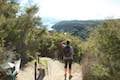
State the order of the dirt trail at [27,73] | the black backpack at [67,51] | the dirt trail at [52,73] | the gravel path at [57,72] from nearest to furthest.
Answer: the black backpack at [67,51]
the dirt trail at [27,73]
the dirt trail at [52,73]
the gravel path at [57,72]

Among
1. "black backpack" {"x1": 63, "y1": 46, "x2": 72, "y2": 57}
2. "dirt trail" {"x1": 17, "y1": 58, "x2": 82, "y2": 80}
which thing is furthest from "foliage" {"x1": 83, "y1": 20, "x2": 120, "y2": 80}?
"dirt trail" {"x1": 17, "y1": 58, "x2": 82, "y2": 80}

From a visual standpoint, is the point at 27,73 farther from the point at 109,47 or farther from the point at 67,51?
the point at 109,47

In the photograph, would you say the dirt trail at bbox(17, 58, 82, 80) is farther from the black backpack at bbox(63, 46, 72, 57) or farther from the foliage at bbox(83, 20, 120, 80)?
the foliage at bbox(83, 20, 120, 80)

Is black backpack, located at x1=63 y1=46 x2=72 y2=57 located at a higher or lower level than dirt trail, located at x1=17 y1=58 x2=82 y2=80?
higher

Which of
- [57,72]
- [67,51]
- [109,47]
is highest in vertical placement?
[109,47]

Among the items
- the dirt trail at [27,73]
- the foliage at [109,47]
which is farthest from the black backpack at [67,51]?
the foliage at [109,47]

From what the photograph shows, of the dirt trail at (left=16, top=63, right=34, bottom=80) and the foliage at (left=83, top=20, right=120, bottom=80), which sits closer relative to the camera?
the foliage at (left=83, top=20, right=120, bottom=80)

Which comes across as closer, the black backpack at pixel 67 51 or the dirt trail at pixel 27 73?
the black backpack at pixel 67 51

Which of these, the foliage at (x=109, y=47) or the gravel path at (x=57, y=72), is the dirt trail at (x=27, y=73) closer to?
the gravel path at (x=57, y=72)

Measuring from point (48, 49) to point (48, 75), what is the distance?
6107 millimetres

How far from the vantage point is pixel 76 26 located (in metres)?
28.2

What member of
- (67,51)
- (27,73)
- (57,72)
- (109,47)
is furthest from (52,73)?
(109,47)

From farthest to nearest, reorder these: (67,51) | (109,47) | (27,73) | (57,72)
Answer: (57,72), (27,73), (67,51), (109,47)

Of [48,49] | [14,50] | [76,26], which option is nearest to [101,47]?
[14,50]
